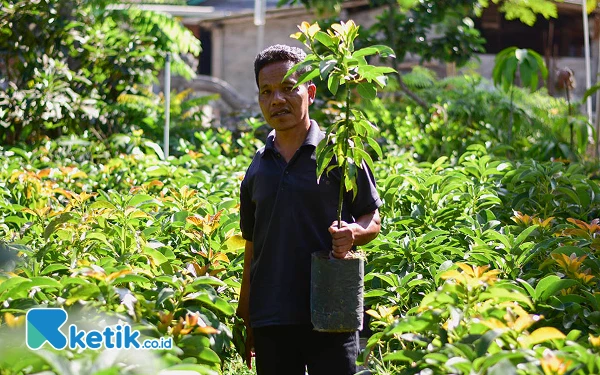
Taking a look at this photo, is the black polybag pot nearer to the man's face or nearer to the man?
the man

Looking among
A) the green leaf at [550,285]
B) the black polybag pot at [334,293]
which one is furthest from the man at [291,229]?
the green leaf at [550,285]

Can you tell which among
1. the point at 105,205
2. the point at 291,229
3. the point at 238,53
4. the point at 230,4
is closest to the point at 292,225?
the point at 291,229

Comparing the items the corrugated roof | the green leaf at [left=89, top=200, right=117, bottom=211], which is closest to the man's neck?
the green leaf at [left=89, top=200, right=117, bottom=211]

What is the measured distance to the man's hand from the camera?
8.63ft

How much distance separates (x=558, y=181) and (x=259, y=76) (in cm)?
232

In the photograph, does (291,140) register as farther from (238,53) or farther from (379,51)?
(238,53)

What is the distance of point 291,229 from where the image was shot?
9.27 ft

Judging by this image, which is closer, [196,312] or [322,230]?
[196,312]

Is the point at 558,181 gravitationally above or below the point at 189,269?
above

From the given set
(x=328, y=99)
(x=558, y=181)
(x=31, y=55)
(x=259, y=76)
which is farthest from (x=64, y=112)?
(x=259, y=76)

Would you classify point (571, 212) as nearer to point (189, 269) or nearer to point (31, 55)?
point (189, 269)

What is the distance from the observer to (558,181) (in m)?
4.69

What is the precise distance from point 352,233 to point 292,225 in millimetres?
242

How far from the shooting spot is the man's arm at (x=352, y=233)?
8.64 ft
